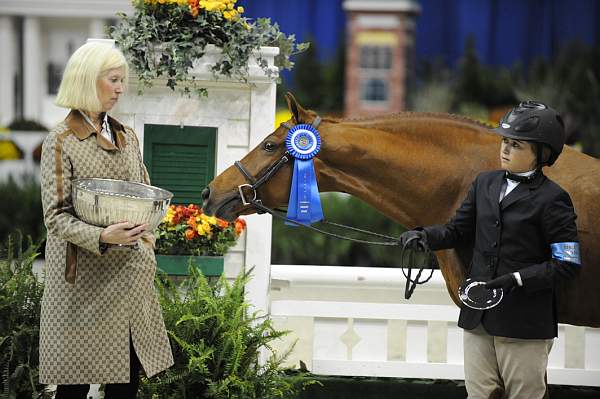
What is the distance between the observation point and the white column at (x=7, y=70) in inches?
475

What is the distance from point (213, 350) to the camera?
12.6 ft

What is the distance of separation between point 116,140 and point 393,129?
1235 millimetres

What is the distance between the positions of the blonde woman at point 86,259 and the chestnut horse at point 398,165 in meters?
0.75

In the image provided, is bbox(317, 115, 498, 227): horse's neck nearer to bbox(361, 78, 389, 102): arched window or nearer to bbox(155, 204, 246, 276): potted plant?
bbox(155, 204, 246, 276): potted plant

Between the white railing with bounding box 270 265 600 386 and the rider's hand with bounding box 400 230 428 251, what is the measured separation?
4.47 feet

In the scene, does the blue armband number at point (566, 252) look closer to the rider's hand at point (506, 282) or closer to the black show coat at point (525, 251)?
the black show coat at point (525, 251)

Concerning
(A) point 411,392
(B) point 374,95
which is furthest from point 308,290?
(B) point 374,95

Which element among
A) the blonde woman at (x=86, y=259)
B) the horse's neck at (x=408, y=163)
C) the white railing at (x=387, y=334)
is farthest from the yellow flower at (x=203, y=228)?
the blonde woman at (x=86, y=259)

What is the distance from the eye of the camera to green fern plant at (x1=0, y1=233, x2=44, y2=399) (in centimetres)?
382

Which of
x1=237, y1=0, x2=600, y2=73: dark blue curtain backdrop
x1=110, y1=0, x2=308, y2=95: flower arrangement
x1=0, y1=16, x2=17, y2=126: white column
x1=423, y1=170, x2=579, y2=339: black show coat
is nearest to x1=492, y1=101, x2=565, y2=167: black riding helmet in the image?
x1=423, y1=170, x2=579, y2=339: black show coat

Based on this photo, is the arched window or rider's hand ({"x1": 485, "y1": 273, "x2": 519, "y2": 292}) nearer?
rider's hand ({"x1": 485, "y1": 273, "x2": 519, "y2": 292})

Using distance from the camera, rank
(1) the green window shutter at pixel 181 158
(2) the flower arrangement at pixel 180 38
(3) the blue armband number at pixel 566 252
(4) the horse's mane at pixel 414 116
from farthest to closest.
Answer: (1) the green window shutter at pixel 181 158
(2) the flower arrangement at pixel 180 38
(4) the horse's mane at pixel 414 116
(3) the blue armband number at pixel 566 252

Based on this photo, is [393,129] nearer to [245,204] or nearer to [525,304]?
[245,204]

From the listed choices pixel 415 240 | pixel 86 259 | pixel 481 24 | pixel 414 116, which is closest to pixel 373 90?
pixel 481 24
